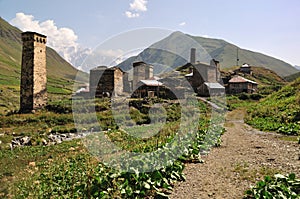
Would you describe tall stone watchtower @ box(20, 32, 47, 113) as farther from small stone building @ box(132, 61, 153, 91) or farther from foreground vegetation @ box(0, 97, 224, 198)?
small stone building @ box(132, 61, 153, 91)

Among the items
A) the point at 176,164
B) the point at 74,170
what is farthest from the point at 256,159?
the point at 74,170

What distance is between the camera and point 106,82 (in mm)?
52844

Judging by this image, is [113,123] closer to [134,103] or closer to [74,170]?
[134,103]

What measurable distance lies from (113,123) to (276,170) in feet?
83.1

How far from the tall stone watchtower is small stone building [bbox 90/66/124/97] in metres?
12.4

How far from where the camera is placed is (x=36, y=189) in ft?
27.8

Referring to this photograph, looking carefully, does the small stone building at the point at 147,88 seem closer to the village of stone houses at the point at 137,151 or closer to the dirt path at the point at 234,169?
the village of stone houses at the point at 137,151

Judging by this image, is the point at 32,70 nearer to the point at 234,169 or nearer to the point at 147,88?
the point at 147,88

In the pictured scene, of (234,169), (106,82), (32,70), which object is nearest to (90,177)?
(234,169)

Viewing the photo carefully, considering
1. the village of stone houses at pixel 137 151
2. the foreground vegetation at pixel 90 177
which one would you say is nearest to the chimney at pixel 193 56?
the village of stone houses at pixel 137 151

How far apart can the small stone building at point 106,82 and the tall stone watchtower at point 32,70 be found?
12.4 metres

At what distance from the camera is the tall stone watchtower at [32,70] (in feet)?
127

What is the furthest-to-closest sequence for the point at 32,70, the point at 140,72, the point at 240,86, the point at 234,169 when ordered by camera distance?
the point at 240,86
the point at 140,72
the point at 32,70
the point at 234,169

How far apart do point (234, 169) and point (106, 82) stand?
4530cm
